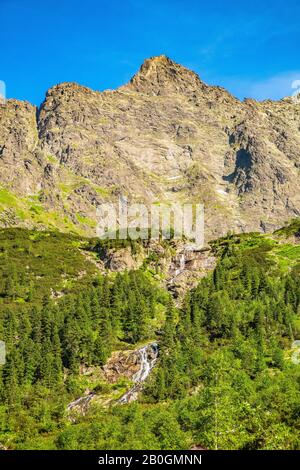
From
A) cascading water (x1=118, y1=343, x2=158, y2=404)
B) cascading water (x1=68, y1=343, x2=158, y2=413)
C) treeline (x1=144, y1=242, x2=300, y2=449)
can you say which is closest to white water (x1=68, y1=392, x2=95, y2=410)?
cascading water (x1=68, y1=343, x2=158, y2=413)

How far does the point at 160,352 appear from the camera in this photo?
12225 cm

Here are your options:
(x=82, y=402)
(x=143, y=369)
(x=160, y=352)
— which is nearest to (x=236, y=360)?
(x=160, y=352)

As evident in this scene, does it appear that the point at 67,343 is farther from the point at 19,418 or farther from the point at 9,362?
the point at 19,418

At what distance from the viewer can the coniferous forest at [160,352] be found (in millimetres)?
62866

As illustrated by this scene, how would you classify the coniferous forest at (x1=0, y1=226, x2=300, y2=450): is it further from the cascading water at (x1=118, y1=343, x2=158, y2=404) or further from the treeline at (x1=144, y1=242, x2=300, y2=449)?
the cascading water at (x1=118, y1=343, x2=158, y2=404)

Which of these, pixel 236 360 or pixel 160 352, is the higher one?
pixel 236 360

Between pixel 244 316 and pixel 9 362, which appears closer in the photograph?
pixel 9 362

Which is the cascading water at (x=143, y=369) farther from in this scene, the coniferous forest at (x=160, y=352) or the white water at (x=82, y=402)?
the white water at (x=82, y=402)

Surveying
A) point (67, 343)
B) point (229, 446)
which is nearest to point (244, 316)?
point (67, 343)

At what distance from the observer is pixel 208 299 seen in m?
148

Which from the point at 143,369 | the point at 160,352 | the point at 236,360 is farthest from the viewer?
the point at 160,352

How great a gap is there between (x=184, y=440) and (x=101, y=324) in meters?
71.5

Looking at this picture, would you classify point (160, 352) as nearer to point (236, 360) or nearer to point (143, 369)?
point (143, 369)

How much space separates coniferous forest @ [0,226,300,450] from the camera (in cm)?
6287
